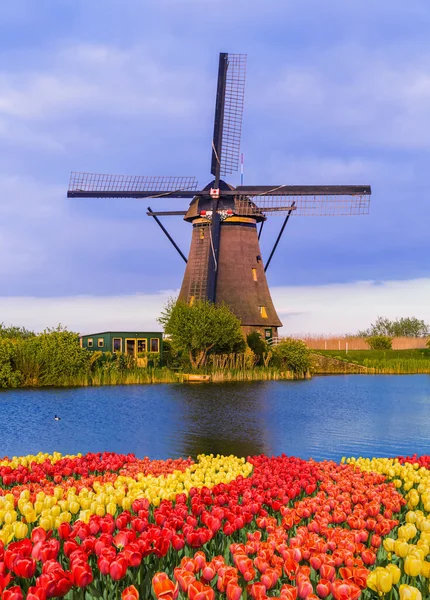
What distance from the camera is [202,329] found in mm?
38812

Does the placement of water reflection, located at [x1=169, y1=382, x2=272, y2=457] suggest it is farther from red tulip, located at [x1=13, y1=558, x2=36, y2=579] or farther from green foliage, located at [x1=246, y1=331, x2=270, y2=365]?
red tulip, located at [x1=13, y1=558, x2=36, y2=579]

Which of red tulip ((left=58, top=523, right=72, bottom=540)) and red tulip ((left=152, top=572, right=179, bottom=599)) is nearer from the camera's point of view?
red tulip ((left=152, top=572, right=179, bottom=599))

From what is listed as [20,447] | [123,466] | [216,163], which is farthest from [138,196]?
[123,466]

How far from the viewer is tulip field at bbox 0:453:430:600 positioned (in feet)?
12.9

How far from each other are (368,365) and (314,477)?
4213 cm

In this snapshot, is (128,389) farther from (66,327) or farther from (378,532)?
(378,532)

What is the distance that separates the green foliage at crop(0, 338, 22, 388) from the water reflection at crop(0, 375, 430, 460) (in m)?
1.92

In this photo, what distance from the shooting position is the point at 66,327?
3550cm

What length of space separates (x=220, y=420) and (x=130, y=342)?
870 inches

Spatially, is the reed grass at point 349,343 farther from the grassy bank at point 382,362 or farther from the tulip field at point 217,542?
the tulip field at point 217,542

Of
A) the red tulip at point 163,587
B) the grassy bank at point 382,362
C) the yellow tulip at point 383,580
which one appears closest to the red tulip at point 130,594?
the red tulip at point 163,587

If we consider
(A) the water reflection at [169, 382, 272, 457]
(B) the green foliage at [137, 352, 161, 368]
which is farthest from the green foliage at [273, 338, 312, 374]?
(A) the water reflection at [169, 382, 272, 457]

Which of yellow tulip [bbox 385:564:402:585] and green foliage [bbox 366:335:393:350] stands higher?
green foliage [bbox 366:335:393:350]

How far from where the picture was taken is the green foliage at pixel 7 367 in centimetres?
3272
